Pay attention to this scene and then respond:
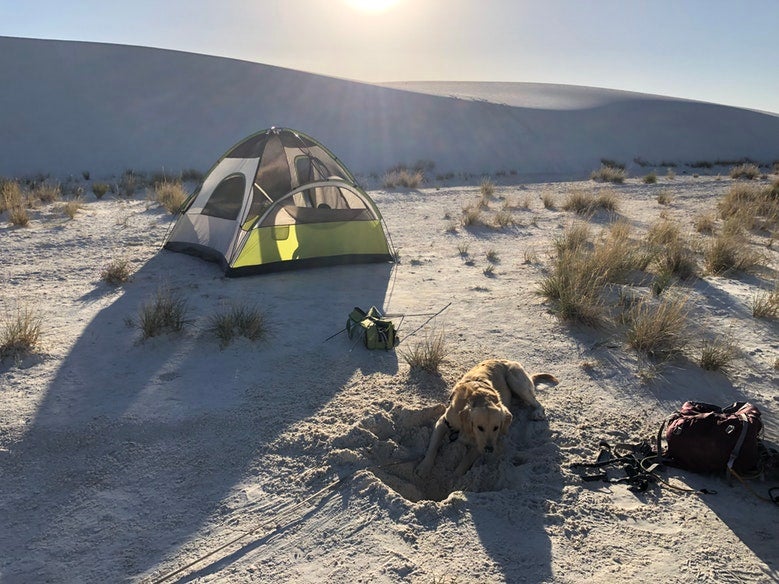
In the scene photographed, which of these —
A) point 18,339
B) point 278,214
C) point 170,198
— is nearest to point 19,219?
point 170,198

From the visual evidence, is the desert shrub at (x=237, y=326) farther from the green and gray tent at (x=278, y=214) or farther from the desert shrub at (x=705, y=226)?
the desert shrub at (x=705, y=226)

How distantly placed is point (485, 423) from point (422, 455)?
2.13 feet

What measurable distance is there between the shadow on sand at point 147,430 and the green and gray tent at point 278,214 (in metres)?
1.16

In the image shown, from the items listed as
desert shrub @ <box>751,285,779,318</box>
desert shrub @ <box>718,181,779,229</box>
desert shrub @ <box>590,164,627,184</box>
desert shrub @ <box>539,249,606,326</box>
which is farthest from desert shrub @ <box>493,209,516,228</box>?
desert shrub @ <box>590,164,627,184</box>

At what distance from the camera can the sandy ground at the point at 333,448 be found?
320cm

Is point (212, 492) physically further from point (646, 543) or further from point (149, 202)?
point (149, 202)

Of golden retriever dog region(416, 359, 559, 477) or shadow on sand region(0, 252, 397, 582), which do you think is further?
golden retriever dog region(416, 359, 559, 477)

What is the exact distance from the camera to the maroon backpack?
381 centimetres

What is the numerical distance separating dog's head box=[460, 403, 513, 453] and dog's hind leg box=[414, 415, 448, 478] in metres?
0.23

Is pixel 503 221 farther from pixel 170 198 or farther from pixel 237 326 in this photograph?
pixel 170 198

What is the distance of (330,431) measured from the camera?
4.38 meters

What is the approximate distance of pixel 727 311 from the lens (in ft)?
22.1

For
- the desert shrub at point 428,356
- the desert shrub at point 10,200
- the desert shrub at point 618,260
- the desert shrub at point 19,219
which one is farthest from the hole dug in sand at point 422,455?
the desert shrub at point 10,200

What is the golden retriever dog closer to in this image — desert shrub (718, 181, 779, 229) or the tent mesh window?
the tent mesh window
